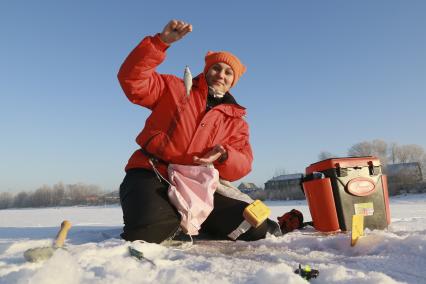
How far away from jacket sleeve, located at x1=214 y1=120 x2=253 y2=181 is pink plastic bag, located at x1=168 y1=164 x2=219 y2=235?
6.2 inches

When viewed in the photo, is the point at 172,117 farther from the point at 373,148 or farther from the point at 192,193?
the point at 373,148

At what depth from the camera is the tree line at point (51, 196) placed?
194 ft

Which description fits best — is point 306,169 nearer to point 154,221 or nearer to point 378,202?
point 378,202

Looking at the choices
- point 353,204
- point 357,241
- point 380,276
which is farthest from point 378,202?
point 380,276

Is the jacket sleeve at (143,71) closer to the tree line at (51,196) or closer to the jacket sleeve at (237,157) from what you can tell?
the jacket sleeve at (237,157)

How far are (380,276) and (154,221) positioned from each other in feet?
4.61

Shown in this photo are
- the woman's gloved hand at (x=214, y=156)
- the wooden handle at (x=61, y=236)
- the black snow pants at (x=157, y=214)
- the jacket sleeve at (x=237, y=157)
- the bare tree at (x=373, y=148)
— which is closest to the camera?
the wooden handle at (x=61, y=236)

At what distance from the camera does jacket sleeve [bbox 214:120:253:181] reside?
8.45 ft

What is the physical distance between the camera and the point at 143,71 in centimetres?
245

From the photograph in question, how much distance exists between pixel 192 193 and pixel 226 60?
1.12m

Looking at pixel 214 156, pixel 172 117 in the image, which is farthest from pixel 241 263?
pixel 172 117

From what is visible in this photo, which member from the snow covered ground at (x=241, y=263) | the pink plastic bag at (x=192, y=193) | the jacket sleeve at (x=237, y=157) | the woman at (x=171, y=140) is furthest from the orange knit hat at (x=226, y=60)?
the snow covered ground at (x=241, y=263)

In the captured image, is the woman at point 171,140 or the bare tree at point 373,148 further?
the bare tree at point 373,148

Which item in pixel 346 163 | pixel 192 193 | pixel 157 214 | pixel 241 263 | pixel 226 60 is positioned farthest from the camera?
pixel 226 60
